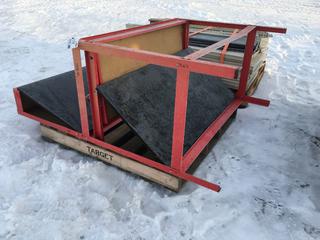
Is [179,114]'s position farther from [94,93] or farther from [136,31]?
[136,31]

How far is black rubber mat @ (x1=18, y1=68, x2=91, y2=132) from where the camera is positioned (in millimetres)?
2967

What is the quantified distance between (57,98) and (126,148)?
3.17 feet

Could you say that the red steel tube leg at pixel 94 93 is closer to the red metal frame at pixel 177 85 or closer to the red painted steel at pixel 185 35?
the red metal frame at pixel 177 85

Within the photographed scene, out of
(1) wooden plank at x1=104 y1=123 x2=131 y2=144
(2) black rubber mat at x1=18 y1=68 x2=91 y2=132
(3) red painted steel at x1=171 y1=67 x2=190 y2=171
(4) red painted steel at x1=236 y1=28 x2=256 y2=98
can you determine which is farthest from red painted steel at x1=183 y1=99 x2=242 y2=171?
(2) black rubber mat at x1=18 y1=68 x2=91 y2=132

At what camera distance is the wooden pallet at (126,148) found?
2581mm

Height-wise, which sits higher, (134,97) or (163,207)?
(134,97)

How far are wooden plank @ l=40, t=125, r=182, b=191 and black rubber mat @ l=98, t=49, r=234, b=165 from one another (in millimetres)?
182

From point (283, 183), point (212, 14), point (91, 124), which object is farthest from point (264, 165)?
point (212, 14)

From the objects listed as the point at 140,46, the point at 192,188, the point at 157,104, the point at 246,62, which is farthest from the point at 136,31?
the point at 192,188

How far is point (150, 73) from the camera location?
10.2 ft

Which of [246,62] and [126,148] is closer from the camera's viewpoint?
[126,148]

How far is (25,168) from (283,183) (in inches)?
100

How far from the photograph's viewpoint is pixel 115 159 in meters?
2.81

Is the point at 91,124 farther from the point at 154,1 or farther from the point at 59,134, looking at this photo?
the point at 154,1
